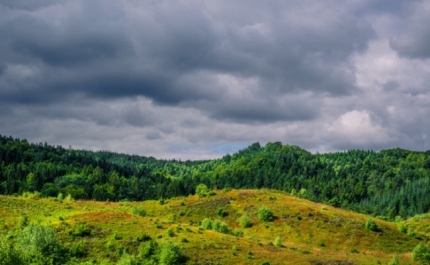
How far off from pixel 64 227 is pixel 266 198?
5503 centimetres

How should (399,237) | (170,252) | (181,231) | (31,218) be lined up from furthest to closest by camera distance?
(399,237) → (31,218) → (181,231) → (170,252)

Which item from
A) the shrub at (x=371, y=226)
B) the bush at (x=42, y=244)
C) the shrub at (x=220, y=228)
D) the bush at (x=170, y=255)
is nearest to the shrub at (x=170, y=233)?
the bush at (x=170, y=255)

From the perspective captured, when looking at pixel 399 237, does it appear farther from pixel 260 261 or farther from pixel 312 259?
pixel 260 261

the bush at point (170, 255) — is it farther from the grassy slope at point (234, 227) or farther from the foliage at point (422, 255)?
the foliage at point (422, 255)

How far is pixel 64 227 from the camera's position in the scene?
71.8 metres

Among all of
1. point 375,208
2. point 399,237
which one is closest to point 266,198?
point 399,237

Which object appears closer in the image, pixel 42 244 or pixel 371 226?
pixel 42 244

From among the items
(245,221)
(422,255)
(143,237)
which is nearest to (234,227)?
(245,221)

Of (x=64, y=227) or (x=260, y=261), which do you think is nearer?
(x=260, y=261)

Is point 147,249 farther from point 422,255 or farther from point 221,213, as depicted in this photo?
point 221,213

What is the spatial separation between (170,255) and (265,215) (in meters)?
40.6

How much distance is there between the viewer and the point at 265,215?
325 feet

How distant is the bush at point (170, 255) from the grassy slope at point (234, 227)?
202cm

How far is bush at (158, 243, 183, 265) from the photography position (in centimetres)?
6152
